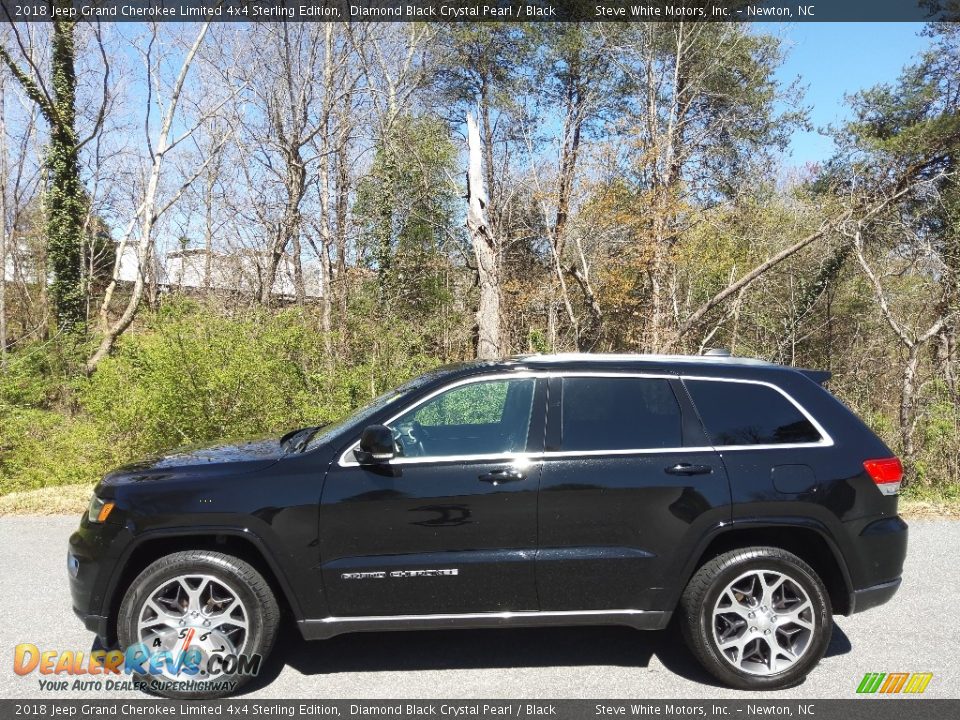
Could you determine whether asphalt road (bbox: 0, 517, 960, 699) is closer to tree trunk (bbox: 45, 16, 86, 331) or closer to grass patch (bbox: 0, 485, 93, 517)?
grass patch (bbox: 0, 485, 93, 517)

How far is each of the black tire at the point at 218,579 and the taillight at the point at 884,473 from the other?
3393 millimetres

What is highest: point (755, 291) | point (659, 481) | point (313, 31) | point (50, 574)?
point (313, 31)

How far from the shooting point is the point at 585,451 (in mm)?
4062

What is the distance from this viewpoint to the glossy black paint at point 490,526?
389 centimetres

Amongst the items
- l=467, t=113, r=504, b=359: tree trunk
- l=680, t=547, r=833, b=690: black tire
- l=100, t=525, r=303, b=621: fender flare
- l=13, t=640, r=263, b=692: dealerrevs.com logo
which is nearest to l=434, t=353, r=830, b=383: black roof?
l=680, t=547, r=833, b=690: black tire

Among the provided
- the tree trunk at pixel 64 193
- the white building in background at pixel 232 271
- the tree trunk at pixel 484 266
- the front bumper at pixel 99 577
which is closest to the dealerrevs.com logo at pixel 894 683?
the front bumper at pixel 99 577

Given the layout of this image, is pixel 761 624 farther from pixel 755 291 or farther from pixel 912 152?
pixel 755 291

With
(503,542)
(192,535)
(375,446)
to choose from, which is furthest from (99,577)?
(503,542)

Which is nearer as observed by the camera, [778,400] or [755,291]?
[778,400]

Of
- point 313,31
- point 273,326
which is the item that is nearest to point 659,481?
point 273,326

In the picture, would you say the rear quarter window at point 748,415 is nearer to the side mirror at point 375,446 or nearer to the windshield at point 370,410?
the windshield at point 370,410

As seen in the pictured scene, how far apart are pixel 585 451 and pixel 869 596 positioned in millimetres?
1765

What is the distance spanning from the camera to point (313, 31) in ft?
71.6

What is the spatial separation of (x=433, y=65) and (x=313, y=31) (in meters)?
5.62
